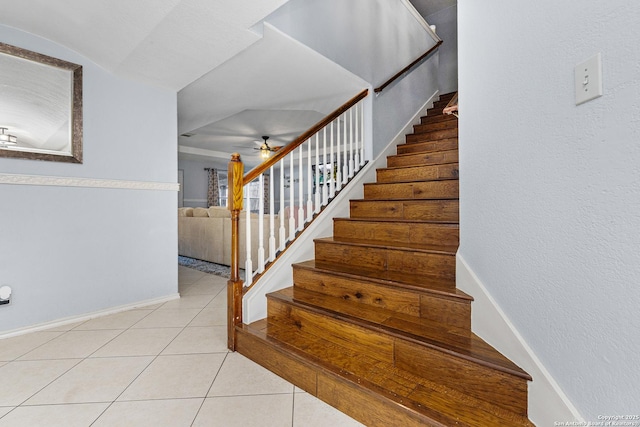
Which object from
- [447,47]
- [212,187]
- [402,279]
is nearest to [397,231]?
[402,279]

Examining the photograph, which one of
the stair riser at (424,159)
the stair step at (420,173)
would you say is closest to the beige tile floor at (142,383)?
the stair step at (420,173)

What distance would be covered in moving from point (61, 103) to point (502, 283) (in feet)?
10.1

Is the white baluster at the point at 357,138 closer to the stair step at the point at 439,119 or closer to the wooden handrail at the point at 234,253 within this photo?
the stair step at the point at 439,119

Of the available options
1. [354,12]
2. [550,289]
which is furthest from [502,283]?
[354,12]

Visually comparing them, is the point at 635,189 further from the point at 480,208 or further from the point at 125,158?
the point at 125,158

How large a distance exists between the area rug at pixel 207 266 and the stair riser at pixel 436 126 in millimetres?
2834

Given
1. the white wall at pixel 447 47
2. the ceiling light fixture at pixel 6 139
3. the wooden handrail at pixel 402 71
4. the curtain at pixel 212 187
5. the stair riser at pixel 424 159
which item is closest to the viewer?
the ceiling light fixture at pixel 6 139

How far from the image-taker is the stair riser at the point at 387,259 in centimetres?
161

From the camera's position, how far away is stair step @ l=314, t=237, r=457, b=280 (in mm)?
1608

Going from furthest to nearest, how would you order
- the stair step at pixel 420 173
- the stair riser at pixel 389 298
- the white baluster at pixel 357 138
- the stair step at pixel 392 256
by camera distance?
the white baluster at pixel 357 138 < the stair step at pixel 420 173 < the stair step at pixel 392 256 < the stair riser at pixel 389 298

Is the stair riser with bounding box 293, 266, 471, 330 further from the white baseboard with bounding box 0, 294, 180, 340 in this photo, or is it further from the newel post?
the white baseboard with bounding box 0, 294, 180, 340

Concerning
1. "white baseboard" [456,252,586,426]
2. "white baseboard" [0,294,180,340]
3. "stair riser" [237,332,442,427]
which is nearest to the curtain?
"white baseboard" [0,294,180,340]

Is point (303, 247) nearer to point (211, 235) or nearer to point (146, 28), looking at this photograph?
point (146, 28)

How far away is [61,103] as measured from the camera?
7.10ft
